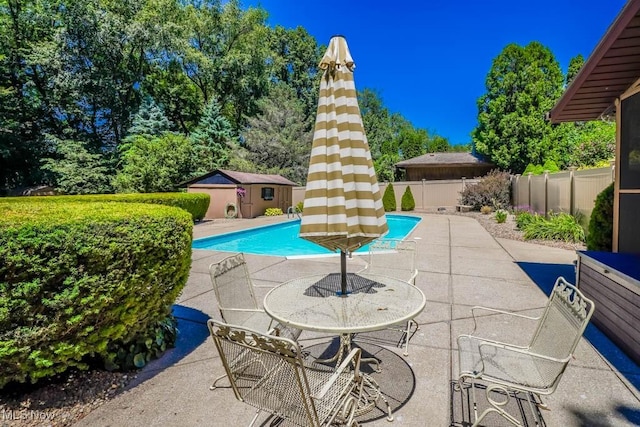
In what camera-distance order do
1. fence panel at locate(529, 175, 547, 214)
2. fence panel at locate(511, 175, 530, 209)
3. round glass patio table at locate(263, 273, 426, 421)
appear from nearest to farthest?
round glass patio table at locate(263, 273, 426, 421) < fence panel at locate(529, 175, 547, 214) < fence panel at locate(511, 175, 530, 209)

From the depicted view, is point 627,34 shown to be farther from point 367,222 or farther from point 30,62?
point 30,62

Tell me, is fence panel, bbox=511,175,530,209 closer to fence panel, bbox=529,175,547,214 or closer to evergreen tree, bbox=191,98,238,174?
fence panel, bbox=529,175,547,214

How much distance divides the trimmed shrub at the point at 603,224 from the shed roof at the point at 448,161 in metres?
19.3

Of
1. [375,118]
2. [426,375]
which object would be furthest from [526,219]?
[375,118]

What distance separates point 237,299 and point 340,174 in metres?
1.72

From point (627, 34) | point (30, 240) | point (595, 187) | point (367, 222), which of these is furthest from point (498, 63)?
point (30, 240)

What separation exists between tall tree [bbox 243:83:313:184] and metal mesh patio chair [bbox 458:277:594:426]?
2342 cm

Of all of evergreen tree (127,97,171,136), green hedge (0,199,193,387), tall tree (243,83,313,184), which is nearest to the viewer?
green hedge (0,199,193,387)

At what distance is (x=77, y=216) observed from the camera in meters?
2.67

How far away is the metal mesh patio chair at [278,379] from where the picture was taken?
172 cm

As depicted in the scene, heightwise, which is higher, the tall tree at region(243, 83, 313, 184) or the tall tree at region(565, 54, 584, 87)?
the tall tree at region(565, 54, 584, 87)

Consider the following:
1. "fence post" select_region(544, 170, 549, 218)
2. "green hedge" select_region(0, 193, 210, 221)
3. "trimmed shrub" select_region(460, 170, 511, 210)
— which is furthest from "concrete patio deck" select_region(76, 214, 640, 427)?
"trimmed shrub" select_region(460, 170, 511, 210)

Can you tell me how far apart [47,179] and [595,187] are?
1092 inches

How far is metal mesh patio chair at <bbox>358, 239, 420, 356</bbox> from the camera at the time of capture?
3.71 meters
